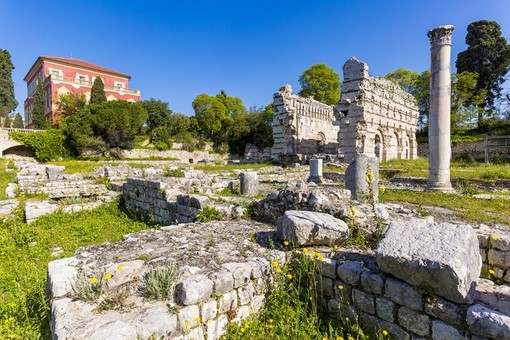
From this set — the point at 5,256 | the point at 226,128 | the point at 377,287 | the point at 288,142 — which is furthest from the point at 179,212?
the point at 226,128

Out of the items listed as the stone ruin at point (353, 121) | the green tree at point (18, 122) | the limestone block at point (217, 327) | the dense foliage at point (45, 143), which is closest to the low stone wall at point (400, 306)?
the limestone block at point (217, 327)

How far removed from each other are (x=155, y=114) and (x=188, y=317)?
139 feet

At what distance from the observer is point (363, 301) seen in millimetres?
2867

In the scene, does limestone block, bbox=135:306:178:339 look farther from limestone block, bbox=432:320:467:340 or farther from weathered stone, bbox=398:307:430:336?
limestone block, bbox=432:320:467:340

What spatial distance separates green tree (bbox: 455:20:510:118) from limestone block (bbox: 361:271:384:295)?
3620 cm

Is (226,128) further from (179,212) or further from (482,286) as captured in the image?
(482,286)

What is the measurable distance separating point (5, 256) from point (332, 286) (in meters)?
5.97

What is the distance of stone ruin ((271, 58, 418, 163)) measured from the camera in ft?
58.2

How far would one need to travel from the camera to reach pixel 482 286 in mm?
2762

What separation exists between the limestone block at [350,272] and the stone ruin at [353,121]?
12.7 m

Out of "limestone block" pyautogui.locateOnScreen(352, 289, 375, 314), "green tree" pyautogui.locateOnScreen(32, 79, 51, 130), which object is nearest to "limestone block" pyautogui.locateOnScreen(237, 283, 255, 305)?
"limestone block" pyautogui.locateOnScreen(352, 289, 375, 314)

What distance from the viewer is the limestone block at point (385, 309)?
2.67 meters

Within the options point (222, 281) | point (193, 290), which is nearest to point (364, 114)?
point (222, 281)

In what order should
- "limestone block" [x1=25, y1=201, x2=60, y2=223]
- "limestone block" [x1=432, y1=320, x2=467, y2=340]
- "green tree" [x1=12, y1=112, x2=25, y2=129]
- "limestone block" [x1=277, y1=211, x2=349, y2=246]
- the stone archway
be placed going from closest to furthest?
"limestone block" [x1=432, y1=320, x2=467, y2=340] < "limestone block" [x1=277, y1=211, x2=349, y2=246] < "limestone block" [x1=25, y1=201, x2=60, y2=223] < the stone archway < "green tree" [x1=12, y1=112, x2=25, y2=129]
